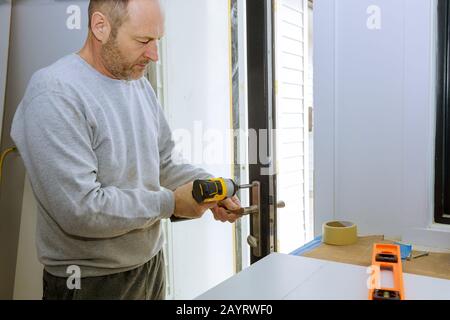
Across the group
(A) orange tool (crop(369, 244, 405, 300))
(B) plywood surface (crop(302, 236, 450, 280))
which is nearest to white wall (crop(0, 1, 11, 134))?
(B) plywood surface (crop(302, 236, 450, 280))

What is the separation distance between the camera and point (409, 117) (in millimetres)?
1179

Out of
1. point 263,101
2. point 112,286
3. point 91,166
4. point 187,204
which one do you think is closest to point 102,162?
point 91,166

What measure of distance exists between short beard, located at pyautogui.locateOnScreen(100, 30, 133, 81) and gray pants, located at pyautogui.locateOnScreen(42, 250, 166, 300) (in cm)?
56

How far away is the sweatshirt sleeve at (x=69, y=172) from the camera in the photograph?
89 centimetres

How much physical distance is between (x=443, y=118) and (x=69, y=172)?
3.32 feet

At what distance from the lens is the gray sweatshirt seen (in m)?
0.89

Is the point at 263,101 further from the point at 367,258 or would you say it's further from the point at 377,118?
the point at 367,258

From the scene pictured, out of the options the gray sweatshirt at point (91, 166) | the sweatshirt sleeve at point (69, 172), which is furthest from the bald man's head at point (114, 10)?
the sweatshirt sleeve at point (69, 172)

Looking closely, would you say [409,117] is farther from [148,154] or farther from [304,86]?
[304,86]

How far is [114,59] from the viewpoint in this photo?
42.4 inches

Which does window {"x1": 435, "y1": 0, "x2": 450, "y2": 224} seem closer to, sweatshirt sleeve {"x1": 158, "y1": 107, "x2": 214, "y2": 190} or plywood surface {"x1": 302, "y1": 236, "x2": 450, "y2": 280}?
plywood surface {"x1": 302, "y1": 236, "x2": 450, "y2": 280}
